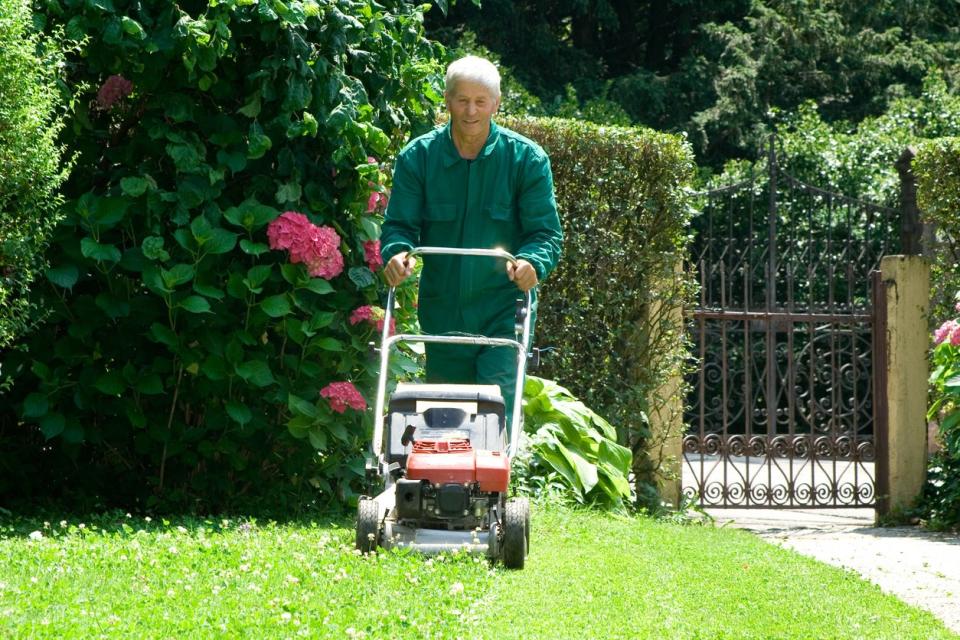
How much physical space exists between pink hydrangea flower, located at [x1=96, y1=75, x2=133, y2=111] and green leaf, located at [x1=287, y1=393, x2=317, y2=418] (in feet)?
5.46

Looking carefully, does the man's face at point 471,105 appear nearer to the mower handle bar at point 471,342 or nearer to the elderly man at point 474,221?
the elderly man at point 474,221

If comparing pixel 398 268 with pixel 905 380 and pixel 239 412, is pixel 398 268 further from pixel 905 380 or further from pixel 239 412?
pixel 905 380

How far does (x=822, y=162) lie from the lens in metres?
15.6

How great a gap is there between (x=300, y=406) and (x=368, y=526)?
1633 mm

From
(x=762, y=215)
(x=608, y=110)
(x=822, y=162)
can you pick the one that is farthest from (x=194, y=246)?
(x=608, y=110)

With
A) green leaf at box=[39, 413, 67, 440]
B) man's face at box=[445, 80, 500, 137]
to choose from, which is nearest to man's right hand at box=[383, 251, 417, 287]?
man's face at box=[445, 80, 500, 137]

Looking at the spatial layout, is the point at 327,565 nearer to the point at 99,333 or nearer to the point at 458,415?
the point at 458,415

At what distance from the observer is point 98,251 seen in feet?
19.8

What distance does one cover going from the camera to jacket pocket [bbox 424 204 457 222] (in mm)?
5473

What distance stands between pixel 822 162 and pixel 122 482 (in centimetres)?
1088

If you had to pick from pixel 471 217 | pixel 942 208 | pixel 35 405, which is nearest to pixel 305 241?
pixel 471 217

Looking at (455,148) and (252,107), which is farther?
(252,107)

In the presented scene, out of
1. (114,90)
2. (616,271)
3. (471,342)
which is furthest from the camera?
(616,271)

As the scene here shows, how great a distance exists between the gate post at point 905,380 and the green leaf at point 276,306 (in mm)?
4924
